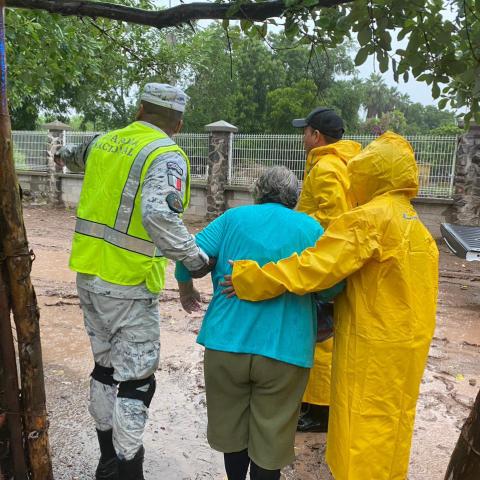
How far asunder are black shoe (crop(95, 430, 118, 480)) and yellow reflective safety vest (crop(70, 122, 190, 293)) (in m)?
0.87

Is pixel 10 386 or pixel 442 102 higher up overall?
pixel 442 102

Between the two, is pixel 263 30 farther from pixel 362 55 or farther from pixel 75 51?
pixel 75 51

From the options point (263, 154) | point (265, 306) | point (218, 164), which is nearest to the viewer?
point (265, 306)

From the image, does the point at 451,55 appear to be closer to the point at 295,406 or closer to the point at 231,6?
the point at 231,6

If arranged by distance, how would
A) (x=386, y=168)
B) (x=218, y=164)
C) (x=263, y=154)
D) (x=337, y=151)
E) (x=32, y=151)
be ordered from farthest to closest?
(x=32, y=151)
(x=218, y=164)
(x=263, y=154)
(x=337, y=151)
(x=386, y=168)

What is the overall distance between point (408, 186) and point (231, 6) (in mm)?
1149

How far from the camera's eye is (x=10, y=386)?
2.18 m

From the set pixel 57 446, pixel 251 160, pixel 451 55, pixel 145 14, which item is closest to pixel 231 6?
pixel 145 14

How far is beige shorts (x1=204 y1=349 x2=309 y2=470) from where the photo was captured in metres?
2.28

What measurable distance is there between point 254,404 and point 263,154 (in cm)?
1070

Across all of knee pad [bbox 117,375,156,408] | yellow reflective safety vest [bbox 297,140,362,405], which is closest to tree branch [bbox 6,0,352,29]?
yellow reflective safety vest [bbox 297,140,362,405]

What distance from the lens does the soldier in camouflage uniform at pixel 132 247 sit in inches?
92.4

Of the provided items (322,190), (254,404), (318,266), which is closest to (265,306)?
(318,266)

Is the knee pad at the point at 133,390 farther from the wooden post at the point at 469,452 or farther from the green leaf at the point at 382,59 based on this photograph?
the green leaf at the point at 382,59
